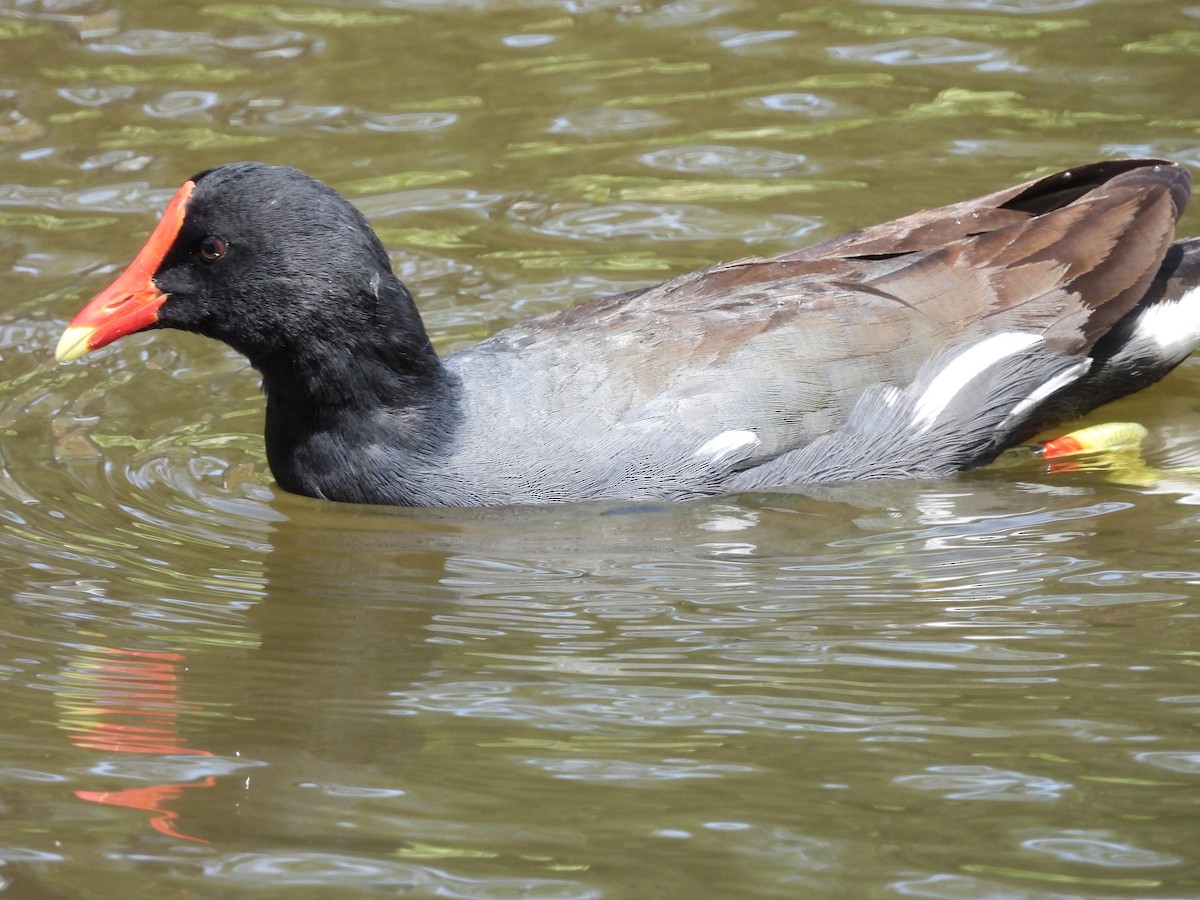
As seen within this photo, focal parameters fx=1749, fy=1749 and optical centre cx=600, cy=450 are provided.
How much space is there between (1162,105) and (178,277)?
14.5 ft

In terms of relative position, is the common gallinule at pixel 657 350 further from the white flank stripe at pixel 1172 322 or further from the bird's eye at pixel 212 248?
the white flank stripe at pixel 1172 322

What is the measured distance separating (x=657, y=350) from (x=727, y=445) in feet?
1.10

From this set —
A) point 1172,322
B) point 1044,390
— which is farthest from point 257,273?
point 1172,322

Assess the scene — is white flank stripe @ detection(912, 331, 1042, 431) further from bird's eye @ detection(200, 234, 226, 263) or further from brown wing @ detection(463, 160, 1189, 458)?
bird's eye @ detection(200, 234, 226, 263)

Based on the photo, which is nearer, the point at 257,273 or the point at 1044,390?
the point at 257,273

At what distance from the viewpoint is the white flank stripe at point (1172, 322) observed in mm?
5438

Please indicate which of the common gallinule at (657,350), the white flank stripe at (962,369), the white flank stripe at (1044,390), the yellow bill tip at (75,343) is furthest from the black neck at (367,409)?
the white flank stripe at (1044,390)

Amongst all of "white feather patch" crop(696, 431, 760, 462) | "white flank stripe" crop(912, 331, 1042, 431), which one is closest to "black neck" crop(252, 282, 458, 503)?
"white feather patch" crop(696, 431, 760, 462)

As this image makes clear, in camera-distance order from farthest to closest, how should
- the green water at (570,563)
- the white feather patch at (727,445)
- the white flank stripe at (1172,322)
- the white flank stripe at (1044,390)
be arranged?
the white flank stripe at (1172,322) → the white flank stripe at (1044,390) → the white feather patch at (727,445) → the green water at (570,563)

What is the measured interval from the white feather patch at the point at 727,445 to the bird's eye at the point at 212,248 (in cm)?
142

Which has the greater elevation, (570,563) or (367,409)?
(367,409)

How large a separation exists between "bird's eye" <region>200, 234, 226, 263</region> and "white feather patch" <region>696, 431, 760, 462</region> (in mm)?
1424

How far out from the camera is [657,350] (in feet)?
16.2

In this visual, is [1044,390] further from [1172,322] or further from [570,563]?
[570,563]
